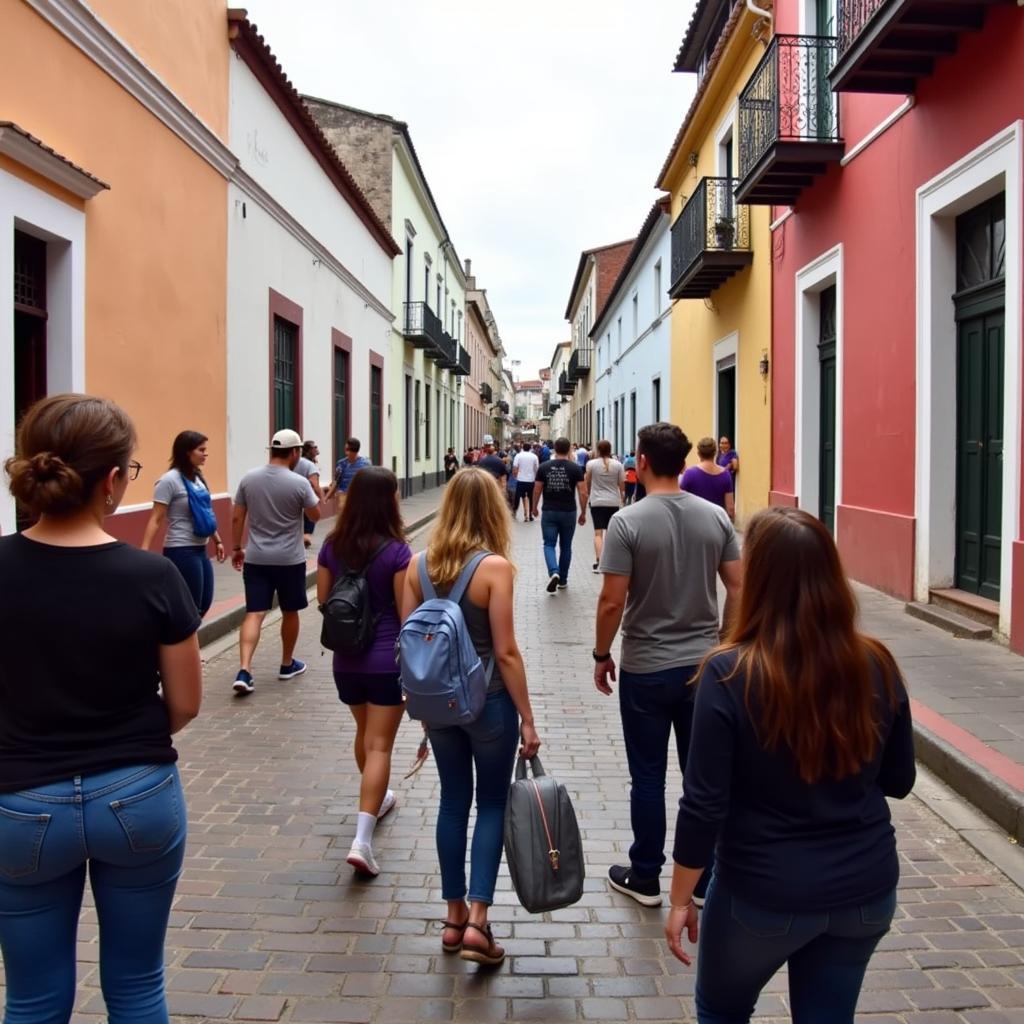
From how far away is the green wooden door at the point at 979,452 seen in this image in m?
7.98

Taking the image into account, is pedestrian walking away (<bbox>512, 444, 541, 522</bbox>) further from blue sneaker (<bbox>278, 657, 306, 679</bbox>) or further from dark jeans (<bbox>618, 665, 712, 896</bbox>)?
dark jeans (<bbox>618, 665, 712, 896</bbox>)

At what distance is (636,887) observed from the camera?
3.71 meters

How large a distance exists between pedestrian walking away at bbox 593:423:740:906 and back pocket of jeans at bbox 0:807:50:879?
2032mm

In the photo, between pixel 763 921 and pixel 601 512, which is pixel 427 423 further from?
pixel 763 921

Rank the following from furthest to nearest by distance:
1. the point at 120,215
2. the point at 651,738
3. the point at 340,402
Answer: the point at 340,402 < the point at 120,215 < the point at 651,738

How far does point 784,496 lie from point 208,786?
991 centimetres

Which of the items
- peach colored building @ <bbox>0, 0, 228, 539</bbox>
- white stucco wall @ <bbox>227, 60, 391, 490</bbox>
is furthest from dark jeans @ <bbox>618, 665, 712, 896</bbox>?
white stucco wall @ <bbox>227, 60, 391, 490</bbox>

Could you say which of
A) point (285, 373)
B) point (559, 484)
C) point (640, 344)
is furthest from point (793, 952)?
point (640, 344)

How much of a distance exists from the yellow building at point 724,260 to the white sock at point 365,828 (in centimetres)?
1120

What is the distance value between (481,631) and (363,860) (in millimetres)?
1213

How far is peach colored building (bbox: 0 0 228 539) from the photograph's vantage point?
7.62 metres

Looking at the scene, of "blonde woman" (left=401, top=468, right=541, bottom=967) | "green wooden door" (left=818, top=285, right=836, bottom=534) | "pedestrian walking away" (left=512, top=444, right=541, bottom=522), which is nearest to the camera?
"blonde woman" (left=401, top=468, right=541, bottom=967)

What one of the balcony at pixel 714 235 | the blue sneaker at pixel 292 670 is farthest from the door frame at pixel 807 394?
the blue sneaker at pixel 292 670

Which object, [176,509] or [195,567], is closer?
[176,509]
